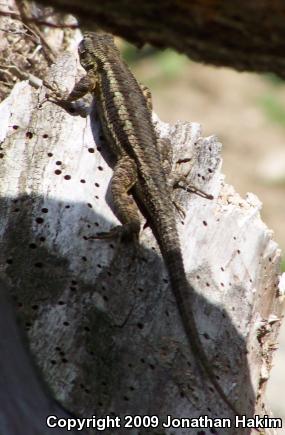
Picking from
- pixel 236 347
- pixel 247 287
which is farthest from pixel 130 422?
pixel 247 287

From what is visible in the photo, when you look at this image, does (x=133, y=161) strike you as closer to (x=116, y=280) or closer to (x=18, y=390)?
(x=116, y=280)

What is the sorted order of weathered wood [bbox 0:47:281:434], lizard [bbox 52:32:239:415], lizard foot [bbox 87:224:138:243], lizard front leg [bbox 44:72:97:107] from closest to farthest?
weathered wood [bbox 0:47:281:434] → lizard [bbox 52:32:239:415] → lizard foot [bbox 87:224:138:243] → lizard front leg [bbox 44:72:97:107]

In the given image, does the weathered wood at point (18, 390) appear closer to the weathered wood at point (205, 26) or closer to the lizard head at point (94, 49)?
the weathered wood at point (205, 26)

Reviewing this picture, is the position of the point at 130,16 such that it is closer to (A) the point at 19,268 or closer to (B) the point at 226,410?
(A) the point at 19,268

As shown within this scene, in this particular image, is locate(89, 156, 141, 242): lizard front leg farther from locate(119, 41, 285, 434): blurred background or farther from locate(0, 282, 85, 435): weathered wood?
locate(119, 41, 285, 434): blurred background

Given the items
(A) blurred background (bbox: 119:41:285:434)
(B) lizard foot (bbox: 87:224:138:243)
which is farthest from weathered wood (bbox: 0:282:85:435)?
(A) blurred background (bbox: 119:41:285:434)

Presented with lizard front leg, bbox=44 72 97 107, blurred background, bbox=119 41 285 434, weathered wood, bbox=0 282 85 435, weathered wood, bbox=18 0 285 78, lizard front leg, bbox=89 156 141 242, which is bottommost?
weathered wood, bbox=0 282 85 435

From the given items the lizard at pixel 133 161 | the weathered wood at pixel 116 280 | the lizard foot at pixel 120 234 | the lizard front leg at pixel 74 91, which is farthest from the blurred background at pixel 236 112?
the lizard foot at pixel 120 234
